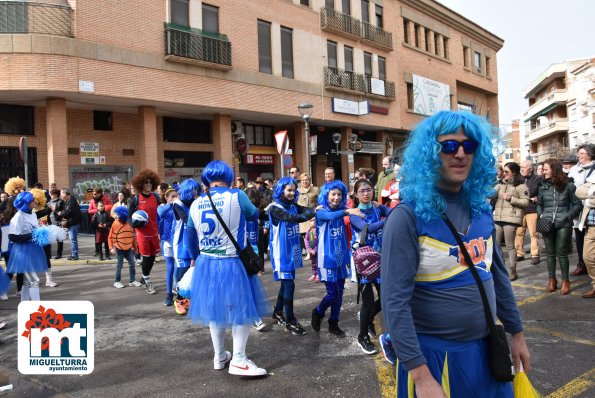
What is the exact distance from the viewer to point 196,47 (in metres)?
18.2

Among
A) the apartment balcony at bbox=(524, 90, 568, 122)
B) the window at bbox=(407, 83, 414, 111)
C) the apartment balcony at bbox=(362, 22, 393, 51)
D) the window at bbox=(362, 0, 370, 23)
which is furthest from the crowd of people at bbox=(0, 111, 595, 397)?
the apartment balcony at bbox=(524, 90, 568, 122)

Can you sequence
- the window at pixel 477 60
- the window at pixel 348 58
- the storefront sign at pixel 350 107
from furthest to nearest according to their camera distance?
the window at pixel 477 60 → the window at pixel 348 58 → the storefront sign at pixel 350 107

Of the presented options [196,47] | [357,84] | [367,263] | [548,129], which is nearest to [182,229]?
[367,263]

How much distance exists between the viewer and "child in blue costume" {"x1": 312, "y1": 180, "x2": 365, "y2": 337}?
497cm

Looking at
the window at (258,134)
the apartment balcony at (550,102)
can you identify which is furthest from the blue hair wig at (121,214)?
the apartment balcony at (550,102)

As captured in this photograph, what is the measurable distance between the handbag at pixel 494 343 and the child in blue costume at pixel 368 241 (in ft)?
8.08

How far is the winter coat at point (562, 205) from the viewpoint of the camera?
6582 millimetres

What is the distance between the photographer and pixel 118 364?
4.56 metres

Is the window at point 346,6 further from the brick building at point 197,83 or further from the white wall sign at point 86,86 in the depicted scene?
the white wall sign at point 86,86

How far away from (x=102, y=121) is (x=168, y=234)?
13.8m

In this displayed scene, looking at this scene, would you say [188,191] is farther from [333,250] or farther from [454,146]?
[454,146]

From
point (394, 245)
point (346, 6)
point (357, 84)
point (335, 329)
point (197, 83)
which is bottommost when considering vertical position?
point (335, 329)

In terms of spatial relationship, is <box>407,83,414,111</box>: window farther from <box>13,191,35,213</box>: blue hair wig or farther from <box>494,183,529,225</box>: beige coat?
<box>13,191,35,213</box>: blue hair wig

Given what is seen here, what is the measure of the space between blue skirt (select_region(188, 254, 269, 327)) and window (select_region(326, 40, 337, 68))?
21.9 metres
